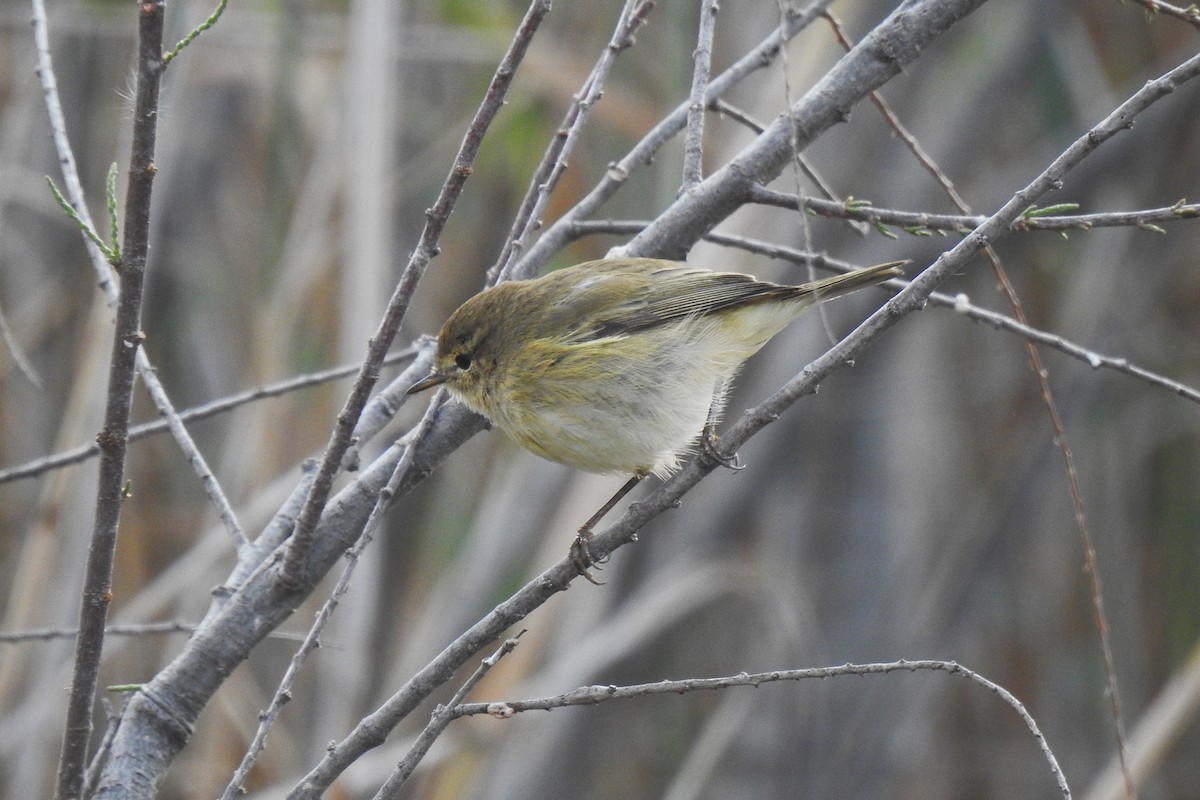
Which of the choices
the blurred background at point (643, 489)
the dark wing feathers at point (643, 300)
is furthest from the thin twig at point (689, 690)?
the blurred background at point (643, 489)

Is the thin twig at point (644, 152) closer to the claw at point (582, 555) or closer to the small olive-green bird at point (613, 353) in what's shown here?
the small olive-green bird at point (613, 353)

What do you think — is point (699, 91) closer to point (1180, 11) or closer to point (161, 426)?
point (1180, 11)

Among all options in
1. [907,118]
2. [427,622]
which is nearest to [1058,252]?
[907,118]

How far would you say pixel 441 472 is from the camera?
224 inches

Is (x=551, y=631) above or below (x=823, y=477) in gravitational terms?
below

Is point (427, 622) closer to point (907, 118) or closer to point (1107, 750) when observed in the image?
point (907, 118)

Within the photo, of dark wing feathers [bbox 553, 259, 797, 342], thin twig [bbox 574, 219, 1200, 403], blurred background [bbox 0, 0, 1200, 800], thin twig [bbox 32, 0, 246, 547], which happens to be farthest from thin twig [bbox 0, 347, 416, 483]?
blurred background [bbox 0, 0, 1200, 800]

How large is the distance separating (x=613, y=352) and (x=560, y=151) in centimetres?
63

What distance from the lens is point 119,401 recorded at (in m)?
1.49

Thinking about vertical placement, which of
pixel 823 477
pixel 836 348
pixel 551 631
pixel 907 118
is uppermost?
pixel 907 118

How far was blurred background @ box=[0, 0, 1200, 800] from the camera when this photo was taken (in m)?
4.19

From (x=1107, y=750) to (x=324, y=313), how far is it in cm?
414

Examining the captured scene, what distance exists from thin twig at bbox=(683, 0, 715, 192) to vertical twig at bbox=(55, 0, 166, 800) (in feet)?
3.15

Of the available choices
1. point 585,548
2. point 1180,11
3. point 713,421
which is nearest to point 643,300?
point 713,421
